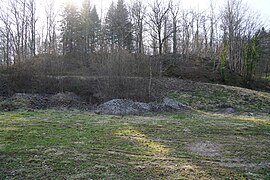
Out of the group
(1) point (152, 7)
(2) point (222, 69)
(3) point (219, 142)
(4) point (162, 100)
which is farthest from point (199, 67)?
(3) point (219, 142)

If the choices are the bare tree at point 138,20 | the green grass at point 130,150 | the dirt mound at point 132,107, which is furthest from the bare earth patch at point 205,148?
the bare tree at point 138,20

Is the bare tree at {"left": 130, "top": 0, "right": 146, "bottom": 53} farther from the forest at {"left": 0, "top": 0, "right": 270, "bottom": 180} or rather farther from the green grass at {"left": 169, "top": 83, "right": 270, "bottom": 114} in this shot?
the green grass at {"left": 169, "top": 83, "right": 270, "bottom": 114}

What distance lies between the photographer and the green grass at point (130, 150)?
18.9 ft

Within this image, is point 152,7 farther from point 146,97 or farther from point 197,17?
point 146,97

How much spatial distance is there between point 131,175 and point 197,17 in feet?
145

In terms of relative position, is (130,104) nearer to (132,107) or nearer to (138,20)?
(132,107)

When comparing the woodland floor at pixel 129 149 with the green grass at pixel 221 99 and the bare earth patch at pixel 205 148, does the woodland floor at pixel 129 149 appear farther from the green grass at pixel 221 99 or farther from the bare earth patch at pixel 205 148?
the green grass at pixel 221 99

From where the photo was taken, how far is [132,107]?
634 inches

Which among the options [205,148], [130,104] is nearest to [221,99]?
[130,104]

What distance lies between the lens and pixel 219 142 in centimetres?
871

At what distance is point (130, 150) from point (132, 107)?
8790 mm

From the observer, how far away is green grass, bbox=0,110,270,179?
5750 millimetres

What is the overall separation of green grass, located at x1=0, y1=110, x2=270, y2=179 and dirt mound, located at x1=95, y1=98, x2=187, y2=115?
3940mm

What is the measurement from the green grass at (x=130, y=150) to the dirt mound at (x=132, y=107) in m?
3.94
